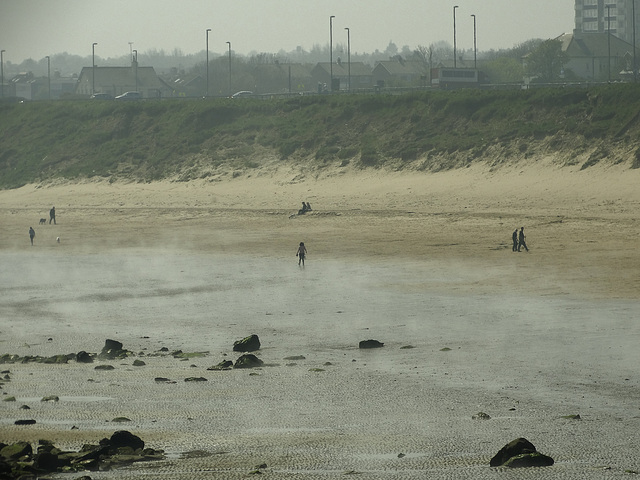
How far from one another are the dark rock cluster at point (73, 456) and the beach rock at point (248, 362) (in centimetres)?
683

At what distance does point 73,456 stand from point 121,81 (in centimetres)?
14444

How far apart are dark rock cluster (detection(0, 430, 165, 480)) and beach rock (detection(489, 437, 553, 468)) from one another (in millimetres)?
5332

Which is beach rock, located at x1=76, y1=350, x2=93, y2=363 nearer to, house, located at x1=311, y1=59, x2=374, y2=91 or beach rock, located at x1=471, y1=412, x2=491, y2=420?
beach rock, located at x1=471, y1=412, x2=491, y2=420

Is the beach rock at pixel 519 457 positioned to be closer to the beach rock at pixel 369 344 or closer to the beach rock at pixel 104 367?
the beach rock at pixel 369 344

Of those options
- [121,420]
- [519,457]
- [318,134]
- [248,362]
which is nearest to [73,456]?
[121,420]

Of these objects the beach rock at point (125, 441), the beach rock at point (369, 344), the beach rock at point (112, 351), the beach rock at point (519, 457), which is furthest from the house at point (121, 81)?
the beach rock at point (519, 457)

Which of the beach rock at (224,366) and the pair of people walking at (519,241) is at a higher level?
the pair of people walking at (519,241)

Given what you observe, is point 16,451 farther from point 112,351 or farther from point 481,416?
point 112,351

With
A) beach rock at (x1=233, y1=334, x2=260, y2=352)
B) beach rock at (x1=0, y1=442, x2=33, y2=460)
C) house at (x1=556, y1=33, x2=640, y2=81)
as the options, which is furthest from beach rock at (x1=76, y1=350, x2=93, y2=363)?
house at (x1=556, y1=33, x2=640, y2=81)

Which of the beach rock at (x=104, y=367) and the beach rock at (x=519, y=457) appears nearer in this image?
the beach rock at (x=519, y=457)

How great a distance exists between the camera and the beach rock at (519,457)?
15.3m

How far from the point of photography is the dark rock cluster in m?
15.1

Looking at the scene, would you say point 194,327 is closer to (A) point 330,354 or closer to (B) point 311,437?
(A) point 330,354

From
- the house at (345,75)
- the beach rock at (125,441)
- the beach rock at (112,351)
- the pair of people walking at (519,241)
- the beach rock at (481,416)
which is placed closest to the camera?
the beach rock at (125,441)
